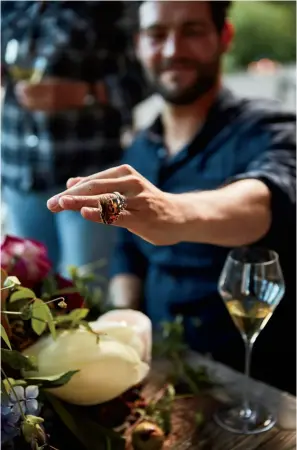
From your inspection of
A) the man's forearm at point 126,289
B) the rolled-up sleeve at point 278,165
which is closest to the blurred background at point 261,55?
the man's forearm at point 126,289

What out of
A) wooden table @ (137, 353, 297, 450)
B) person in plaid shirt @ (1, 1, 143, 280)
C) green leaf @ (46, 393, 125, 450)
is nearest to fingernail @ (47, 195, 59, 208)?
green leaf @ (46, 393, 125, 450)

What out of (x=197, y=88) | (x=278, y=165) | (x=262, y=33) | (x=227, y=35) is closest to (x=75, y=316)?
(x=278, y=165)

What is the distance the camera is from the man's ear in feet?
4.59

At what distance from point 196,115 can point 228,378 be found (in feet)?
2.10

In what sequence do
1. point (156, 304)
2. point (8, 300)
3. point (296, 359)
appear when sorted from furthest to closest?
point (156, 304) → point (296, 359) → point (8, 300)

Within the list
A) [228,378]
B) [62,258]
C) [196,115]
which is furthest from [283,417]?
[62,258]

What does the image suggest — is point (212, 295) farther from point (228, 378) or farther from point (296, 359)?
point (228, 378)

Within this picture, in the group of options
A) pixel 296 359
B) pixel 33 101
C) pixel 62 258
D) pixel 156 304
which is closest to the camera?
pixel 296 359

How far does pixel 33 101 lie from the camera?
1.86m

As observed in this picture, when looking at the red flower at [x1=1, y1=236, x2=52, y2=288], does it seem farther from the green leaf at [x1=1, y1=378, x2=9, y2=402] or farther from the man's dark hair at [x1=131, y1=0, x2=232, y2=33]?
the man's dark hair at [x1=131, y1=0, x2=232, y2=33]

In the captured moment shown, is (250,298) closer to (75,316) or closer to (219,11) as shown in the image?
(75,316)

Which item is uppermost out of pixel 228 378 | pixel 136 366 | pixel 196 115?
pixel 196 115

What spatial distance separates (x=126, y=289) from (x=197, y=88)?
464mm

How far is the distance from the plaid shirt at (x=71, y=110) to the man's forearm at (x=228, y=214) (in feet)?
3.28
